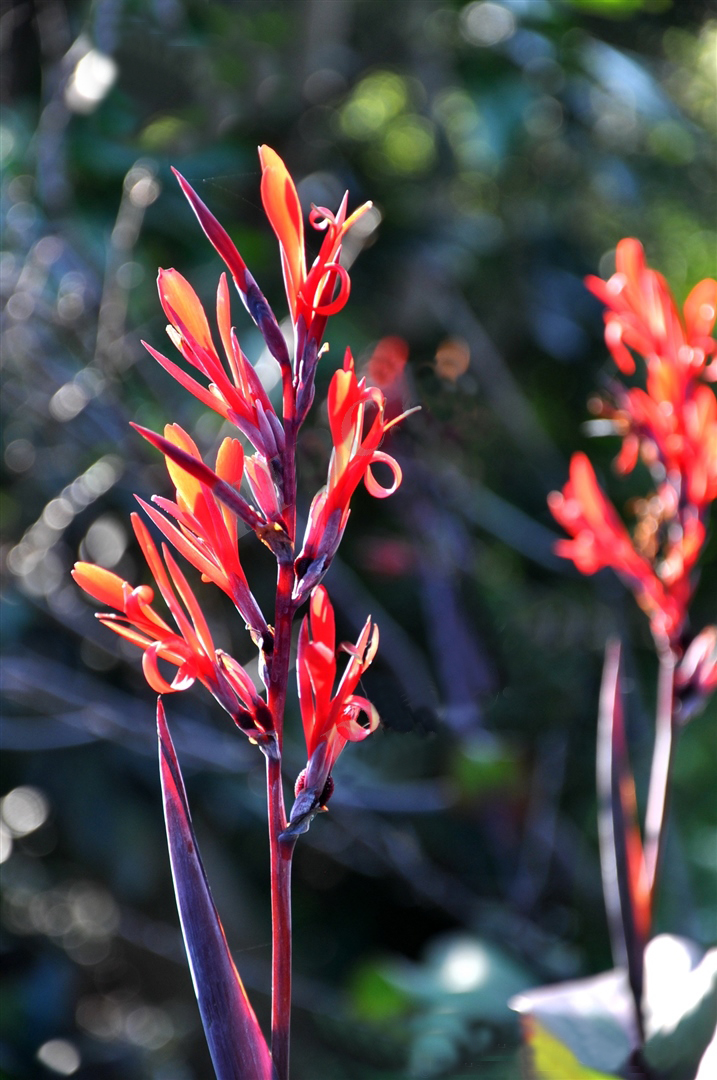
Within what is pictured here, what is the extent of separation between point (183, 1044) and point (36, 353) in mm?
761

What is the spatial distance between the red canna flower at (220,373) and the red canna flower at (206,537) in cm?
2

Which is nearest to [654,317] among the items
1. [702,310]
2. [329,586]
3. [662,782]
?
[702,310]

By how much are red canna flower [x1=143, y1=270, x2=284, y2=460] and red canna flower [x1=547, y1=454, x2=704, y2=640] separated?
33cm

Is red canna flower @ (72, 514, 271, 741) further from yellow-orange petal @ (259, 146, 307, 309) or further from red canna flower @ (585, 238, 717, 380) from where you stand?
red canna flower @ (585, 238, 717, 380)

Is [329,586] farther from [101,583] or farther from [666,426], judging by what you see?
[101,583]

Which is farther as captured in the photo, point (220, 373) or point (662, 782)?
point (662, 782)

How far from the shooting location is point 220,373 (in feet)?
1.02

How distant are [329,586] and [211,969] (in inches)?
29.2

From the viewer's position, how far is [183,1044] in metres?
0.95

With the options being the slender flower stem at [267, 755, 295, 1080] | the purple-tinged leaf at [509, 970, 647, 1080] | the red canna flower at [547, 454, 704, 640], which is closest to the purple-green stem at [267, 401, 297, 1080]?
the slender flower stem at [267, 755, 295, 1080]

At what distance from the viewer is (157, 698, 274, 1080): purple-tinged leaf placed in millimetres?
329

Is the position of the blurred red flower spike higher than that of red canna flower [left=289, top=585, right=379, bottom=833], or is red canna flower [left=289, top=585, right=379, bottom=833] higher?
red canna flower [left=289, top=585, right=379, bottom=833]

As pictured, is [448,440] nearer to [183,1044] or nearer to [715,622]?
[715,622]

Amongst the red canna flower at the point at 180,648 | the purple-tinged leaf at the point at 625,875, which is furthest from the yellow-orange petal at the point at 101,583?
the purple-tinged leaf at the point at 625,875
